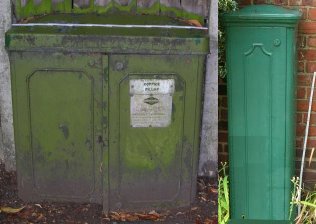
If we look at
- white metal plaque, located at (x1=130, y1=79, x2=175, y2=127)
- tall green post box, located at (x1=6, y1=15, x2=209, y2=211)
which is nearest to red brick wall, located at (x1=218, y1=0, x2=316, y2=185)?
tall green post box, located at (x1=6, y1=15, x2=209, y2=211)

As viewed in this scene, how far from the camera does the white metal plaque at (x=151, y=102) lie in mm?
3650

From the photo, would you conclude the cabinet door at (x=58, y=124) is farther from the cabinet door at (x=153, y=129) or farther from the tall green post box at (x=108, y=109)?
the cabinet door at (x=153, y=129)

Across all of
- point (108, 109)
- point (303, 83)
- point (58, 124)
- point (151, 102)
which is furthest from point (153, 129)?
point (303, 83)

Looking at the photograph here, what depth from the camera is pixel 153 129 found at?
148 inches

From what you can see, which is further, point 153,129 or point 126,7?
point 126,7

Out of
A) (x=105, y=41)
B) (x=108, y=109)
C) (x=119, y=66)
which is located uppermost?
(x=105, y=41)

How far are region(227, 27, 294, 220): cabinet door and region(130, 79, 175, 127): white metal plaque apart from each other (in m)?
0.65

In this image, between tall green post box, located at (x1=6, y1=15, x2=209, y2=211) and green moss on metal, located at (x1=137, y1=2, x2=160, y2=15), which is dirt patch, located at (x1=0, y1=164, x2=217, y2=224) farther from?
green moss on metal, located at (x1=137, y1=2, x2=160, y2=15)

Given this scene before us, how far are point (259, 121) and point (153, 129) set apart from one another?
82 cm

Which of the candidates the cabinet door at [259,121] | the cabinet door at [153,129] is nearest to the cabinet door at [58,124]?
the cabinet door at [153,129]

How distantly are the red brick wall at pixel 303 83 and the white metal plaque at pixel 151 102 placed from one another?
919 mm

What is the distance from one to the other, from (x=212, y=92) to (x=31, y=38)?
4.27 ft

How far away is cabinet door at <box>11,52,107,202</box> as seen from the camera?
11.9 feet

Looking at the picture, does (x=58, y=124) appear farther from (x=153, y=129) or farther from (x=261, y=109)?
(x=261, y=109)
